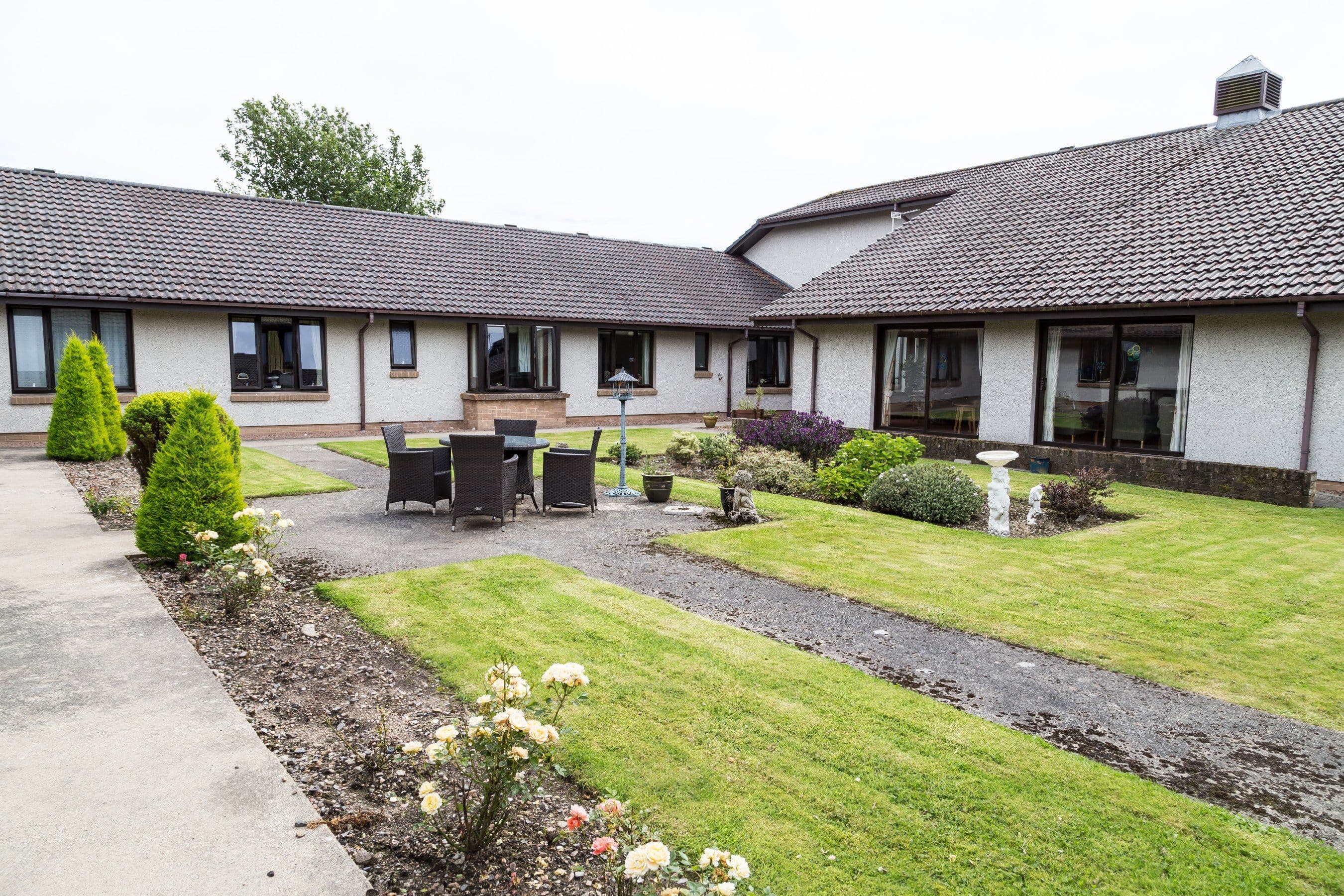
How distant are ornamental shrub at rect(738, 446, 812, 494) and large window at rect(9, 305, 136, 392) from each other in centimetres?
1267

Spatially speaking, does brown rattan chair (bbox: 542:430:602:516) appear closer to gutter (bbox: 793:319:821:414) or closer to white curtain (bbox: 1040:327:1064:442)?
white curtain (bbox: 1040:327:1064:442)

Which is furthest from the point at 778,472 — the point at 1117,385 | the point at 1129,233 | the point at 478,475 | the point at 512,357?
the point at 512,357

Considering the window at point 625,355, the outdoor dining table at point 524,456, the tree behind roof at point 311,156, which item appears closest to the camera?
the outdoor dining table at point 524,456

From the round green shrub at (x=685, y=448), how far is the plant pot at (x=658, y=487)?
344cm

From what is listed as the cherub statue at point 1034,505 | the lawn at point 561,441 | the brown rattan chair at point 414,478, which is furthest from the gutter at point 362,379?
the cherub statue at point 1034,505

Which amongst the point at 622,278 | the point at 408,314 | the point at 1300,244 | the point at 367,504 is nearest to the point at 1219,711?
the point at 367,504

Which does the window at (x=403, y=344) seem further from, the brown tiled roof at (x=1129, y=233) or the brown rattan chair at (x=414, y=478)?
the brown rattan chair at (x=414, y=478)

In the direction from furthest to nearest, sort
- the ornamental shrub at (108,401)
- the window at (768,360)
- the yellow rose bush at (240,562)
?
the window at (768,360), the ornamental shrub at (108,401), the yellow rose bush at (240,562)

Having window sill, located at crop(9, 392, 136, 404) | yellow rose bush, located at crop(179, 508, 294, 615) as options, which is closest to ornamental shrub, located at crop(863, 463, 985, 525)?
yellow rose bush, located at crop(179, 508, 294, 615)

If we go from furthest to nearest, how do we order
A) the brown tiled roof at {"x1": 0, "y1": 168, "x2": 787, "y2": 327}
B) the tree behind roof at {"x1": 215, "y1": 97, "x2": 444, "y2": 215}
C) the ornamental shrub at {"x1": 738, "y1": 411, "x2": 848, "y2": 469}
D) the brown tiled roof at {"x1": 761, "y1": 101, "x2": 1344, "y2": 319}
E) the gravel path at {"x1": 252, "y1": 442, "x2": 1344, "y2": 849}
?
1. the tree behind roof at {"x1": 215, "y1": 97, "x2": 444, "y2": 215}
2. the brown tiled roof at {"x1": 0, "y1": 168, "x2": 787, "y2": 327}
3. the ornamental shrub at {"x1": 738, "y1": 411, "x2": 848, "y2": 469}
4. the brown tiled roof at {"x1": 761, "y1": 101, "x2": 1344, "y2": 319}
5. the gravel path at {"x1": 252, "y1": 442, "x2": 1344, "y2": 849}

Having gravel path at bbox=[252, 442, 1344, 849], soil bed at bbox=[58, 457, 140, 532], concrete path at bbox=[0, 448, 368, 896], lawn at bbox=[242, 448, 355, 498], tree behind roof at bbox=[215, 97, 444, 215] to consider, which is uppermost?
tree behind roof at bbox=[215, 97, 444, 215]

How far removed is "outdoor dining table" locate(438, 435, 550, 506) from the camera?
10469 mm

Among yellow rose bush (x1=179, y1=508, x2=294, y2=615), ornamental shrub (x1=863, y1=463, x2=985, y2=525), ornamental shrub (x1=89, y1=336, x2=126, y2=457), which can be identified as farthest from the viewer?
ornamental shrub (x1=89, y1=336, x2=126, y2=457)

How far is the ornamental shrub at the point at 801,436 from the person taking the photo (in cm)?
1428
